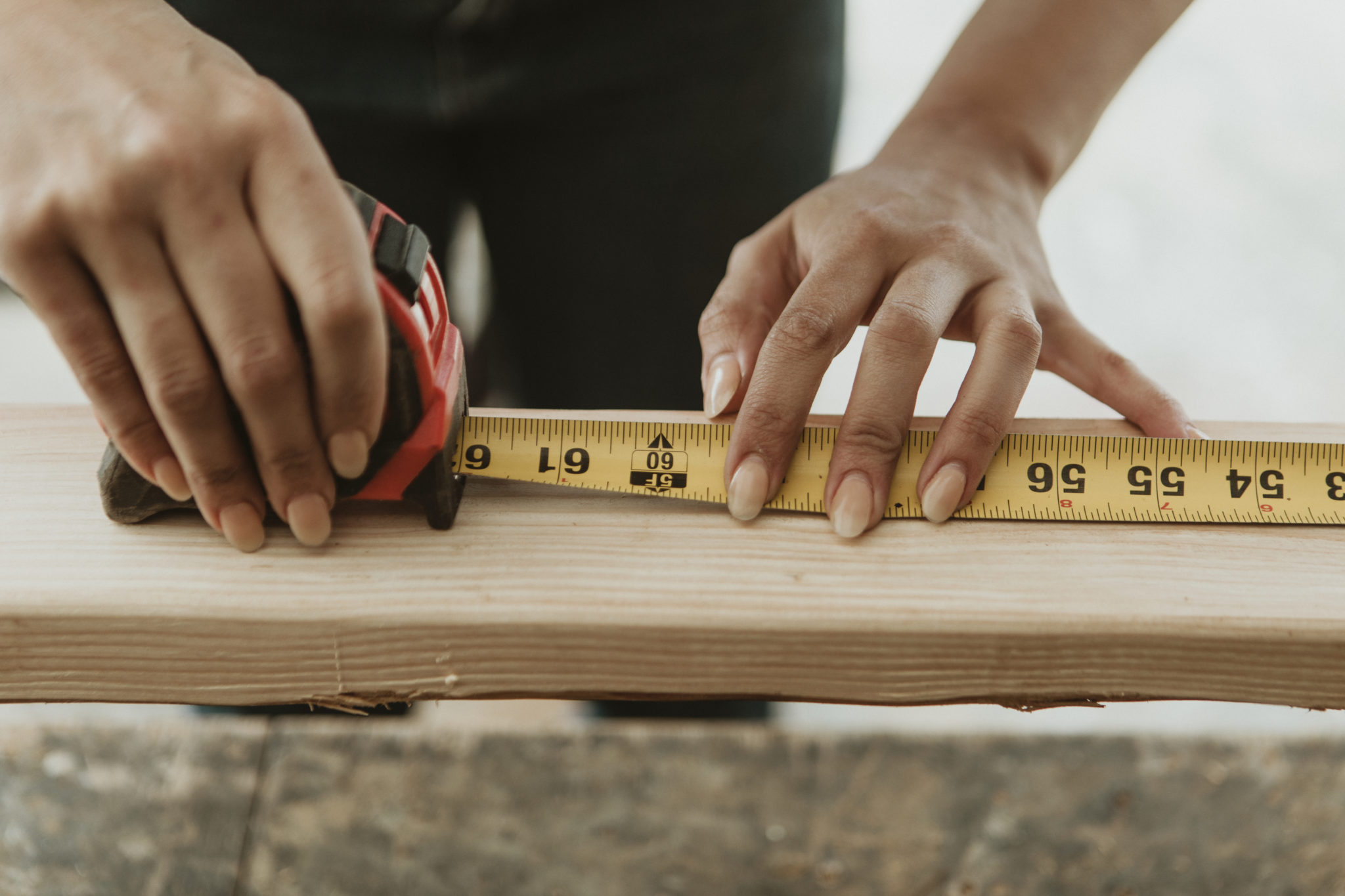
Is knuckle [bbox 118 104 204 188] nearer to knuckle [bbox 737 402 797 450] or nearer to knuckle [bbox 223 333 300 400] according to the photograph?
knuckle [bbox 223 333 300 400]

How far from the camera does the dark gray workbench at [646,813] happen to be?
177 centimetres

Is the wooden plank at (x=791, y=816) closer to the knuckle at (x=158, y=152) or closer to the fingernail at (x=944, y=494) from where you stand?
the fingernail at (x=944, y=494)

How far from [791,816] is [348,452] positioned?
4.72 ft

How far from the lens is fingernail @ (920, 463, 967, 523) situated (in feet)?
2.94

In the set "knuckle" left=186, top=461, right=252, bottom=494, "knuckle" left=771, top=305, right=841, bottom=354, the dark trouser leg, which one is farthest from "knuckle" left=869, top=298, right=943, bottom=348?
the dark trouser leg

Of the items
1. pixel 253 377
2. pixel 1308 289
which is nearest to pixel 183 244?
pixel 253 377

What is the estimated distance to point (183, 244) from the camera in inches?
26.5

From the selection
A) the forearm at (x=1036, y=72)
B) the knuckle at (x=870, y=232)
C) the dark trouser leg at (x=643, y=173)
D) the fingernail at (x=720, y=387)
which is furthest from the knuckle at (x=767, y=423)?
the dark trouser leg at (x=643, y=173)

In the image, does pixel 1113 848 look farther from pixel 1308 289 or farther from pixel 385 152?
pixel 1308 289

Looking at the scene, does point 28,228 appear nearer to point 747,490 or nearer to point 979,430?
point 747,490

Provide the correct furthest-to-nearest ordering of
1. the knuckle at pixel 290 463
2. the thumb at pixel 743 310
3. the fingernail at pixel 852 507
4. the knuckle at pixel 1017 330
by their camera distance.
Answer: the thumb at pixel 743 310 < the knuckle at pixel 1017 330 < the fingernail at pixel 852 507 < the knuckle at pixel 290 463

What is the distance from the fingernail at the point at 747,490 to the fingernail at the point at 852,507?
8cm

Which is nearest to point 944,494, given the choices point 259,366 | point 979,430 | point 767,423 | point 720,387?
point 979,430

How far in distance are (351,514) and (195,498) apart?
0.15 metres
